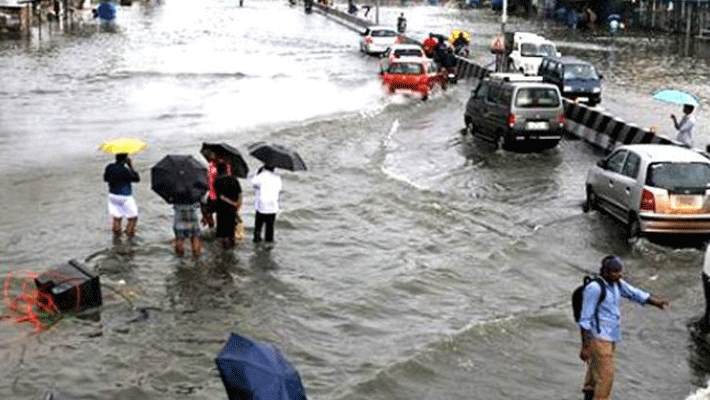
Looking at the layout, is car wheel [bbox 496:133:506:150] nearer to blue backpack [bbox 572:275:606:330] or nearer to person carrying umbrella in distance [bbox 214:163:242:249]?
person carrying umbrella in distance [bbox 214:163:242:249]

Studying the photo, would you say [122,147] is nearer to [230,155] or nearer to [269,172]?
[230,155]

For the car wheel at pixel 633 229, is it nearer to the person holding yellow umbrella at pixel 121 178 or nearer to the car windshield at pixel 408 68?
the person holding yellow umbrella at pixel 121 178

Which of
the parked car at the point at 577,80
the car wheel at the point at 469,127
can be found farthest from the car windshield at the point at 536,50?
the car wheel at the point at 469,127

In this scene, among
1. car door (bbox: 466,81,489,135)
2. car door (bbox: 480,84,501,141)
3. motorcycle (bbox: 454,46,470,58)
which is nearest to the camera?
car door (bbox: 480,84,501,141)

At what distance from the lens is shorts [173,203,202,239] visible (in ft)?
45.5

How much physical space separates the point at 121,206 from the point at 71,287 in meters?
3.34

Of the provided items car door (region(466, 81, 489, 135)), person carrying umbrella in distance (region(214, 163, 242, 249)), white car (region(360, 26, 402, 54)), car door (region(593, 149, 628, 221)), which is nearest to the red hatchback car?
car door (region(466, 81, 489, 135))

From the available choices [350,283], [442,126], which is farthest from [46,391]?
[442,126]

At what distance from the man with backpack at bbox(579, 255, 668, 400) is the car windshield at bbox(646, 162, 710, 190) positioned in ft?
20.3

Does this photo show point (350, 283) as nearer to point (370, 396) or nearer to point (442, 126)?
point (370, 396)

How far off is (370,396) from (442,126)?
18658mm

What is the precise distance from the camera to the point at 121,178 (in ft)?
47.0

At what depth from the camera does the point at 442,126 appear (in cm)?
2806

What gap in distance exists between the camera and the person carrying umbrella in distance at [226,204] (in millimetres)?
14328
